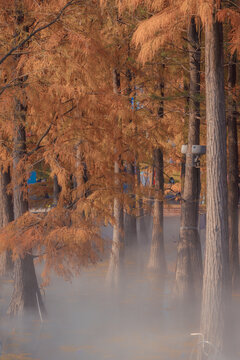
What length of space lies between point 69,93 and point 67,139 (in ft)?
4.07

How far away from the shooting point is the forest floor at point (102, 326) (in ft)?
40.5

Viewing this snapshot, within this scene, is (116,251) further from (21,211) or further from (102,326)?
(21,211)

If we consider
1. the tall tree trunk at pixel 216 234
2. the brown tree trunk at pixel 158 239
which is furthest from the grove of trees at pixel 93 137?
the brown tree trunk at pixel 158 239

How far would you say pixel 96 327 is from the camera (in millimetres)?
14359

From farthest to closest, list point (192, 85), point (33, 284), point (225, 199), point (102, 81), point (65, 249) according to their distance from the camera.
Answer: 1. point (102, 81)
2. point (192, 85)
3. point (33, 284)
4. point (65, 249)
5. point (225, 199)

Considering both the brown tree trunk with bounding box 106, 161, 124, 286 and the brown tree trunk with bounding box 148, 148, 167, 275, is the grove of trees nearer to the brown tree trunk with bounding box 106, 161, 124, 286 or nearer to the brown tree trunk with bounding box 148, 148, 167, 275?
the brown tree trunk with bounding box 106, 161, 124, 286

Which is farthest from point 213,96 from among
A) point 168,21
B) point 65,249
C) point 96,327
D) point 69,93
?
point 96,327

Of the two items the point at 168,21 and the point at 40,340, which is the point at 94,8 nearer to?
the point at 168,21

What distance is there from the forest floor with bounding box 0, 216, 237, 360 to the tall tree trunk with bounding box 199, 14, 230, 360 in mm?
1415

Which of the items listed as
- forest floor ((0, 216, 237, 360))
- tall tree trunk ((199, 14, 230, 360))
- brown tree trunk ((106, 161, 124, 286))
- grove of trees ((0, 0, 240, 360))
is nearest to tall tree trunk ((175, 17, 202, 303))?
grove of trees ((0, 0, 240, 360))

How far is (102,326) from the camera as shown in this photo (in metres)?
14.5

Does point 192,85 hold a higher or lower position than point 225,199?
higher

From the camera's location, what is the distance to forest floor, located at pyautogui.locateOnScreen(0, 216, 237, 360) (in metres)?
12.3

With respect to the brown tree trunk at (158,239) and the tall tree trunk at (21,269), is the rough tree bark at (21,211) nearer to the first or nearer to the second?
the tall tree trunk at (21,269)
